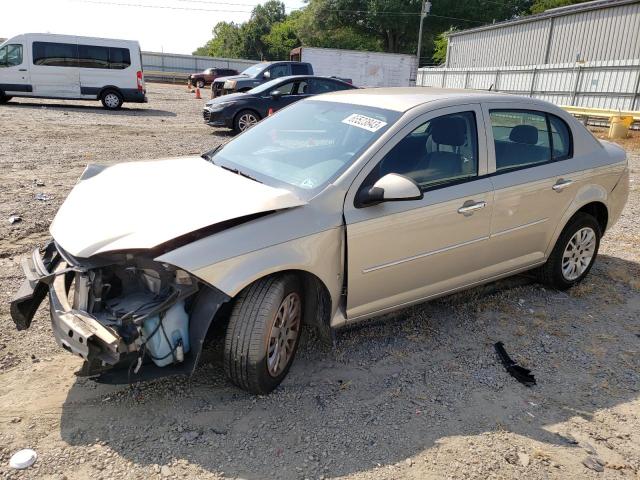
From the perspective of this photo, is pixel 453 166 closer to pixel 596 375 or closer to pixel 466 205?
pixel 466 205

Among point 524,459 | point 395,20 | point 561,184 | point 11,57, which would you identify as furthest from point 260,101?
point 395,20

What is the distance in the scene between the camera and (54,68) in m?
17.4

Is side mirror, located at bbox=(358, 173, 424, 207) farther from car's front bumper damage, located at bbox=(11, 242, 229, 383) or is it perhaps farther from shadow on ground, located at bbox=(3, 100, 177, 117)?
shadow on ground, located at bbox=(3, 100, 177, 117)

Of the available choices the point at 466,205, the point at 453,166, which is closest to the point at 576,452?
the point at 466,205

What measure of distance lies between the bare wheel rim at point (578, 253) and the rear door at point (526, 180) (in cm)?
40

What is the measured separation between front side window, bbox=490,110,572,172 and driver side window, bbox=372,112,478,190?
0.27 m

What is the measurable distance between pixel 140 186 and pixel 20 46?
16858 mm

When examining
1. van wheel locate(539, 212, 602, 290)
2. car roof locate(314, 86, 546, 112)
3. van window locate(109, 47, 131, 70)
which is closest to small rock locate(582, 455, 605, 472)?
van wheel locate(539, 212, 602, 290)

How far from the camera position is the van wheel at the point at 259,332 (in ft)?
9.47

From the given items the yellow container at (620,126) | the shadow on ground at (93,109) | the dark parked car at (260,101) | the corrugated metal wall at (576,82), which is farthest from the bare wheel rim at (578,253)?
the shadow on ground at (93,109)

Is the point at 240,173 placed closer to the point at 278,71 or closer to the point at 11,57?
the point at 278,71

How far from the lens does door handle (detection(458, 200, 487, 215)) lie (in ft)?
12.2

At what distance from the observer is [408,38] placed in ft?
185

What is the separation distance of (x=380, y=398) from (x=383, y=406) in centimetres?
8
